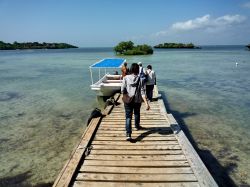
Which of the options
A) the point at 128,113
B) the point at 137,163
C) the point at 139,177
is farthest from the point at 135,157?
the point at 128,113

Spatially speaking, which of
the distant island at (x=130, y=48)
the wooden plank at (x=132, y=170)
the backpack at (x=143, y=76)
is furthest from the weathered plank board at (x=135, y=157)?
the distant island at (x=130, y=48)

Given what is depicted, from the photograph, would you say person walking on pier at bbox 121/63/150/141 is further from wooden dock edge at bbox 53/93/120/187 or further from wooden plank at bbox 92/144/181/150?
wooden dock edge at bbox 53/93/120/187

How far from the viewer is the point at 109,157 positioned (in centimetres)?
613

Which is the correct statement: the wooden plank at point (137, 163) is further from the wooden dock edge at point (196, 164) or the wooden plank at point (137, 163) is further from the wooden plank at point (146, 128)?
the wooden plank at point (146, 128)

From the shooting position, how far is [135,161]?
233 inches

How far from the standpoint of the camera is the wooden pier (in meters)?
5.10

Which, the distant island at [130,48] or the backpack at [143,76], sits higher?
the backpack at [143,76]

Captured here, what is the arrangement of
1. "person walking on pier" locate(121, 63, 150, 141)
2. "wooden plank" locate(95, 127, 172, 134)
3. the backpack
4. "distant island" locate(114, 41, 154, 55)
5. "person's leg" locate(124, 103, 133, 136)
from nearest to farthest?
"person walking on pier" locate(121, 63, 150, 141) < "person's leg" locate(124, 103, 133, 136) < "wooden plank" locate(95, 127, 172, 134) < the backpack < "distant island" locate(114, 41, 154, 55)

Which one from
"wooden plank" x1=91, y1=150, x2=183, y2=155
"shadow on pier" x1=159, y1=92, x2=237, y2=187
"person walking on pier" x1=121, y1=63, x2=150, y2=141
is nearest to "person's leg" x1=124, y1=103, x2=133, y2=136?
"person walking on pier" x1=121, y1=63, x2=150, y2=141

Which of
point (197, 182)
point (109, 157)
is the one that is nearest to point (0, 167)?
point (109, 157)

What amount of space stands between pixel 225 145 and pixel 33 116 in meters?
10.1

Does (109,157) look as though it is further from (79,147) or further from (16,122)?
(16,122)

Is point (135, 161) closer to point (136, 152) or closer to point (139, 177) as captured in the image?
point (136, 152)

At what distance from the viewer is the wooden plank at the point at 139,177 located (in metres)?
5.12
